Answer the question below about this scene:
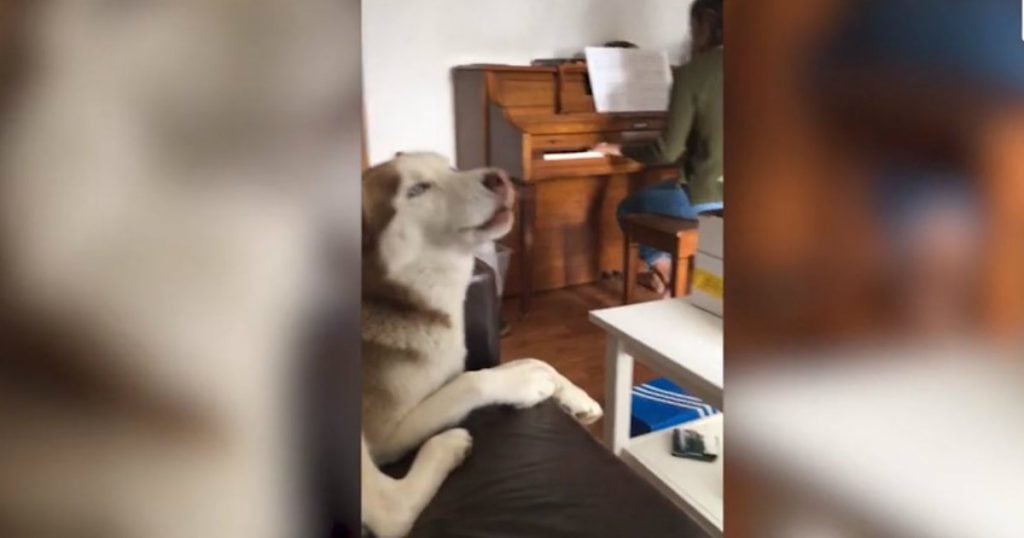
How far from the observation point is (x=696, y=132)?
1.07 m

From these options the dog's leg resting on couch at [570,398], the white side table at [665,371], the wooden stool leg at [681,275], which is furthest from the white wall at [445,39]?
the wooden stool leg at [681,275]

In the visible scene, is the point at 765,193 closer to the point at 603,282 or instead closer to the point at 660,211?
the point at 603,282

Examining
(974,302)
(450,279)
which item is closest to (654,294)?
(450,279)

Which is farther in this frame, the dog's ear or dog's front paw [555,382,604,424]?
dog's front paw [555,382,604,424]

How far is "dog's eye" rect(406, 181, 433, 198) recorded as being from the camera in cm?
61

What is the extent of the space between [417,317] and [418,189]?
0.13 metres

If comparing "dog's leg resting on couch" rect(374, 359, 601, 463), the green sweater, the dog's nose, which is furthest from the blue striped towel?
the dog's nose

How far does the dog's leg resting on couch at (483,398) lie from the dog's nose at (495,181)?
0.67ft

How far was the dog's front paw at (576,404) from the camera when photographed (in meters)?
0.87

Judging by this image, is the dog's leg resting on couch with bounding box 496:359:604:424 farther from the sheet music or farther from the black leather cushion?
the sheet music

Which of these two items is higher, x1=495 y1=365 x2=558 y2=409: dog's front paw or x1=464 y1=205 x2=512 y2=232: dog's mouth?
x1=464 y1=205 x2=512 y2=232: dog's mouth

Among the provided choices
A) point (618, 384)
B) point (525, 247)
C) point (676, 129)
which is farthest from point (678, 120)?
point (618, 384)

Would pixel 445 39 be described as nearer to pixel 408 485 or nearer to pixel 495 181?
pixel 495 181

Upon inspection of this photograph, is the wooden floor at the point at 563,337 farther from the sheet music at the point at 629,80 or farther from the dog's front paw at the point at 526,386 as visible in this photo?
the sheet music at the point at 629,80
